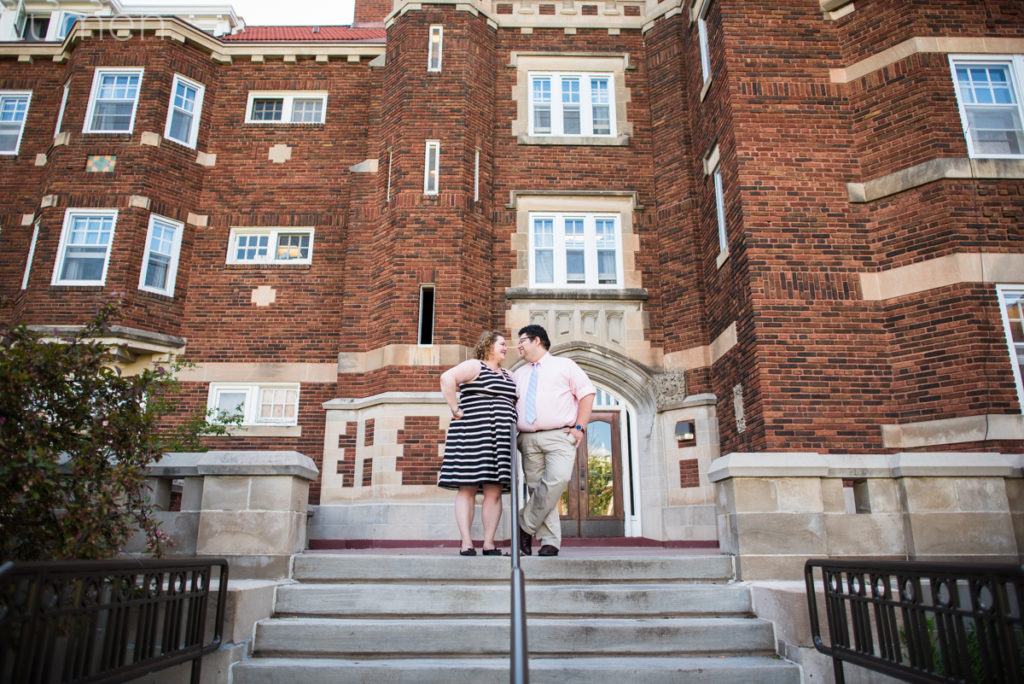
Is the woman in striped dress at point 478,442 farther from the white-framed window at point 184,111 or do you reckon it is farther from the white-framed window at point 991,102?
the white-framed window at point 184,111

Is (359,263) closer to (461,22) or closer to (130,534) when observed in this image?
(461,22)

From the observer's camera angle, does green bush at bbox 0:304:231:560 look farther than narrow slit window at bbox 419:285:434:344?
No

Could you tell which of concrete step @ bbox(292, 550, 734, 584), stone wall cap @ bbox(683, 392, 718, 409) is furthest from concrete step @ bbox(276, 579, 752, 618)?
stone wall cap @ bbox(683, 392, 718, 409)

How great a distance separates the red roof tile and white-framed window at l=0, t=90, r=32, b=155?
4452 mm

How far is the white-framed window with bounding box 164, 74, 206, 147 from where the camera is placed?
13.6 m

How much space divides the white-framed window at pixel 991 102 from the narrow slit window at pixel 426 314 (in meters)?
7.94

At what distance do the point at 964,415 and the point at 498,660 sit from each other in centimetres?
633

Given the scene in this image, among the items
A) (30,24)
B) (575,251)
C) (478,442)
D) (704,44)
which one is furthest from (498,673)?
(30,24)

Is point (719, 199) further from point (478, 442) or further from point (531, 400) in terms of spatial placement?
point (478, 442)

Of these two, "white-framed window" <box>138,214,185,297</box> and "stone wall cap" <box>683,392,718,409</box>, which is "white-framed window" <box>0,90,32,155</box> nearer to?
"white-framed window" <box>138,214,185,297</box>

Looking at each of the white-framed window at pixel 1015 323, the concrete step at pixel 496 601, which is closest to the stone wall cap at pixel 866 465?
the concrete step at pixel 496 601

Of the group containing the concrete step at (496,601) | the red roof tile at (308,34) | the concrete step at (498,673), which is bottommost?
the concrete step at (498,673)

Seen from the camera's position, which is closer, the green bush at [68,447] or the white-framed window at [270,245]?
the green bush at [68,447]

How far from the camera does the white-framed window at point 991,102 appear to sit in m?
9.00
